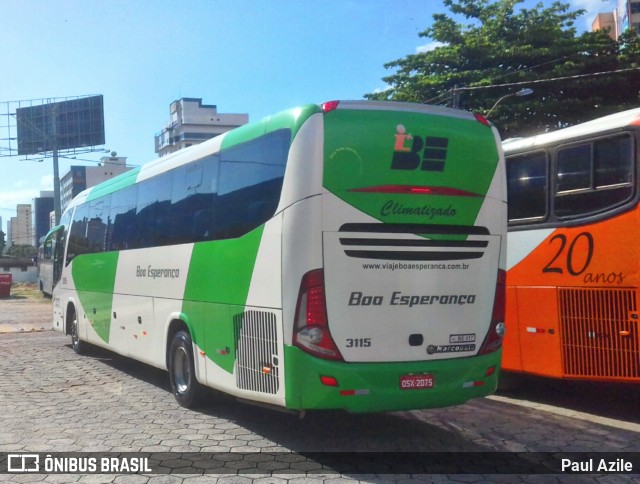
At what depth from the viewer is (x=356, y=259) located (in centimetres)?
640

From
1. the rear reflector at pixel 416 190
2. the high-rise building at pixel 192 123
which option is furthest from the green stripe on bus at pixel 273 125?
the high-rise building at pixel 192 123

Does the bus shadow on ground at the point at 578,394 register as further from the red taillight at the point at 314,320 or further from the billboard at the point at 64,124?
the billboard at the point at 64,124

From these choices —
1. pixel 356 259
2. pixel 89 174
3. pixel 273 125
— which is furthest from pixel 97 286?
pixel 89 174

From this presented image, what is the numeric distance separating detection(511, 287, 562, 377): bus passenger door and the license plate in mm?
2517

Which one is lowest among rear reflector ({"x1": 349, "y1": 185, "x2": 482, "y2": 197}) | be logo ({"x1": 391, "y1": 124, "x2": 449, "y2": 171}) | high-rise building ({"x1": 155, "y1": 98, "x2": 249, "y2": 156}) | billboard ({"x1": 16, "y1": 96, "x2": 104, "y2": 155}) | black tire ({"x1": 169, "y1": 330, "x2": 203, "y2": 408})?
black tire ({"x1": 169, "y1": 330, "x2": 203, "y2": 408})

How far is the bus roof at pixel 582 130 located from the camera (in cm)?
780

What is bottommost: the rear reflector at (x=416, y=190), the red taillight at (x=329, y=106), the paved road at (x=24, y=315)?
the paved road at (x=24, y=315)

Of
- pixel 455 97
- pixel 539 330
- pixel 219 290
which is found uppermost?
pixel 455 97

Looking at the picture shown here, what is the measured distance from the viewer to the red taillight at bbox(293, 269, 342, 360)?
6.24 m

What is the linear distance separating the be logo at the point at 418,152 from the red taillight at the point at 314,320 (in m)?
1.36

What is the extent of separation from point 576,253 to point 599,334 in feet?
3.16

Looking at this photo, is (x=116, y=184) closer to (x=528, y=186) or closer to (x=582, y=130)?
(x=528, y=186)

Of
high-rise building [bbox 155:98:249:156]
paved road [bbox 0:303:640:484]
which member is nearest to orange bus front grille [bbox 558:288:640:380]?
paved road [bbox 0:303:640:484]

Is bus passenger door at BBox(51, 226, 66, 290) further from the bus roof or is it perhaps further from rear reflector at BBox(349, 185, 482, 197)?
rear reflector at BBox(349, 185, 482, 197)
